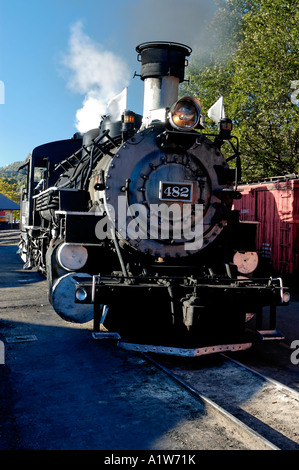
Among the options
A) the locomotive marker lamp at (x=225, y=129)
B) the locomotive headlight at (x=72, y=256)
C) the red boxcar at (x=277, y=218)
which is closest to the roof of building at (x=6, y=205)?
the red boxcar at (x=277, y=218)

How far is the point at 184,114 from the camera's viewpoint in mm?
4535

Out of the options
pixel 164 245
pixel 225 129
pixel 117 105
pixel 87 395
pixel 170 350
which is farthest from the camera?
pixel 117 105

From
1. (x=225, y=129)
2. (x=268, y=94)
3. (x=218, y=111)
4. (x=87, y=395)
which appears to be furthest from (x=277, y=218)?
(x=87, y=395)

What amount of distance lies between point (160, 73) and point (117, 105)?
851mm

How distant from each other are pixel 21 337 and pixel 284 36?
42.6ft

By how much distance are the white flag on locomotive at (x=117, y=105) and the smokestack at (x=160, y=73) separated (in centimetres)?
35

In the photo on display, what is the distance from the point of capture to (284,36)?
534 inches

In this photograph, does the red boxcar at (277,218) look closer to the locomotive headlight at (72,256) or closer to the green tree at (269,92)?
the green tree at (269,92)

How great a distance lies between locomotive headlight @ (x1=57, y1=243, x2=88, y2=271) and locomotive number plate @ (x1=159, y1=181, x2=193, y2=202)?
3.66ft

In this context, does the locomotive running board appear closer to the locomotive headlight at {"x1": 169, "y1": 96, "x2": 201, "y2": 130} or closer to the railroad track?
the railroad track

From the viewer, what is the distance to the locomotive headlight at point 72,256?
15.2ft

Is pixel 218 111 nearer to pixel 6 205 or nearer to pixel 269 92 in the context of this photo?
pixel 269 92

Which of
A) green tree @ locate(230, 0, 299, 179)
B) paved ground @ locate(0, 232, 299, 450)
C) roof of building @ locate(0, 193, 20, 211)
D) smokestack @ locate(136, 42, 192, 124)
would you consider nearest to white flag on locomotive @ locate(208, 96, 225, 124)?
smokestack @ locate(136, 42, 192, 124)

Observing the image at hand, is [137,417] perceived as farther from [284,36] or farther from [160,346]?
[284,36]
